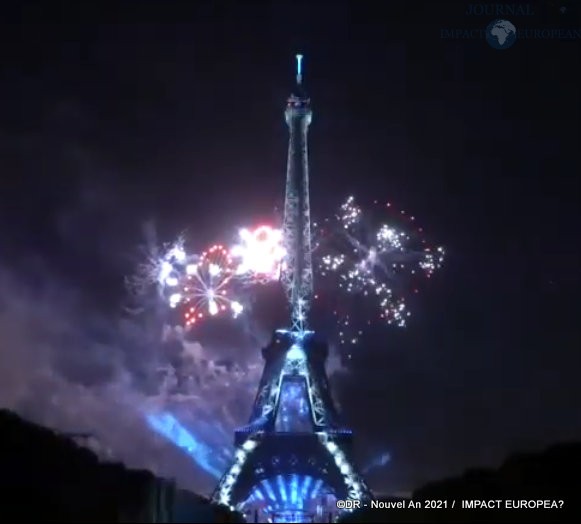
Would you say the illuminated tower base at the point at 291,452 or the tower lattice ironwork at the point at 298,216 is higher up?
the tower lattice ironwork at the point at 298,216

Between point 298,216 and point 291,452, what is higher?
point 298,216

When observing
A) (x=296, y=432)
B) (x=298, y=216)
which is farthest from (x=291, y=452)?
(x=298, y=216)

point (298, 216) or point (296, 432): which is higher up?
point (298, 216)

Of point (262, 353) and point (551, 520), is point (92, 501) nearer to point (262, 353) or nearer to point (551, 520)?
point (551, 520)

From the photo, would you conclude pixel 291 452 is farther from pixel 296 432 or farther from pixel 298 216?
pixel 298 216

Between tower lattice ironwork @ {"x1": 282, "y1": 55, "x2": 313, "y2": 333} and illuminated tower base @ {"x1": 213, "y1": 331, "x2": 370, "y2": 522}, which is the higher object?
tower lattice ironwork @ {"x1": 282, "y1": 55, "x2": 313, "y2": 333}
